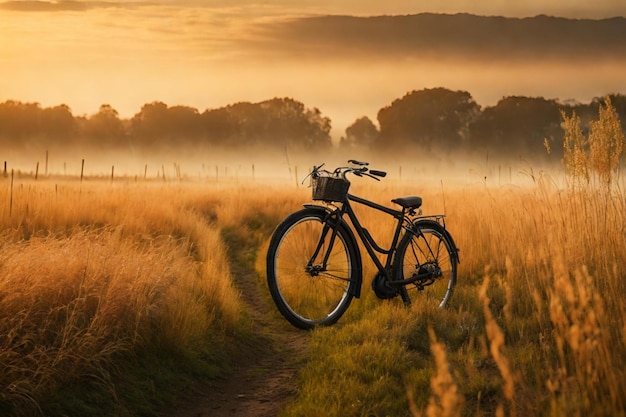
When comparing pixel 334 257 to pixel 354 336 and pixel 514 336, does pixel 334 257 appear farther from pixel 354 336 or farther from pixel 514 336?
pixel 514 336

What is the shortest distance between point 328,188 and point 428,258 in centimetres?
181

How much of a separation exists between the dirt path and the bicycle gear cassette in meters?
0.89

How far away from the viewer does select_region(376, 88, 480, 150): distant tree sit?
6475 cm

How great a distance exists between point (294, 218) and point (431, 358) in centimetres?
185

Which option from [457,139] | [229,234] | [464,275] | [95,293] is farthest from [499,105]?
[95,293]

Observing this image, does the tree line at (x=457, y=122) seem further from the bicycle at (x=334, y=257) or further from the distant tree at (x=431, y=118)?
the bicycle at (x=334, y=257)

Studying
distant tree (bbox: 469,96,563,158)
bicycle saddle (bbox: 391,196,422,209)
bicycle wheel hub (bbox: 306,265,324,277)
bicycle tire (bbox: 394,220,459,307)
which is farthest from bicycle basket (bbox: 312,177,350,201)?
distant tree (bbox: 469,96,563,158)

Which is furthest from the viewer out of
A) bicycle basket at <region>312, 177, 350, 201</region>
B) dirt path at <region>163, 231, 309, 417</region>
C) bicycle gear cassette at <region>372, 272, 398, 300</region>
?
bicycle gear cassette at <region>372, 272, 398, 300</region>

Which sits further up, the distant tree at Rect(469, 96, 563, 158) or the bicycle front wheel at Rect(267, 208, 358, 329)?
the distant tree at Rect(469, 96, 563, 158)

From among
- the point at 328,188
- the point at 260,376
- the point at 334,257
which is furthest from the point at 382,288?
the point at 260,376

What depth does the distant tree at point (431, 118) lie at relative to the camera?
64750mm

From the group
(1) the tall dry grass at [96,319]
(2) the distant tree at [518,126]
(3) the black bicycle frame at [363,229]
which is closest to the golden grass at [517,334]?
(3) the black bicycle frame at [363,229]

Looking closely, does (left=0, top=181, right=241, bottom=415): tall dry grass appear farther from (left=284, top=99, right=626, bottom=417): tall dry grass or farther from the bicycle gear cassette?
the bicycle gear cassette

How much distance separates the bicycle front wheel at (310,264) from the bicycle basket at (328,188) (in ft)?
0.63
